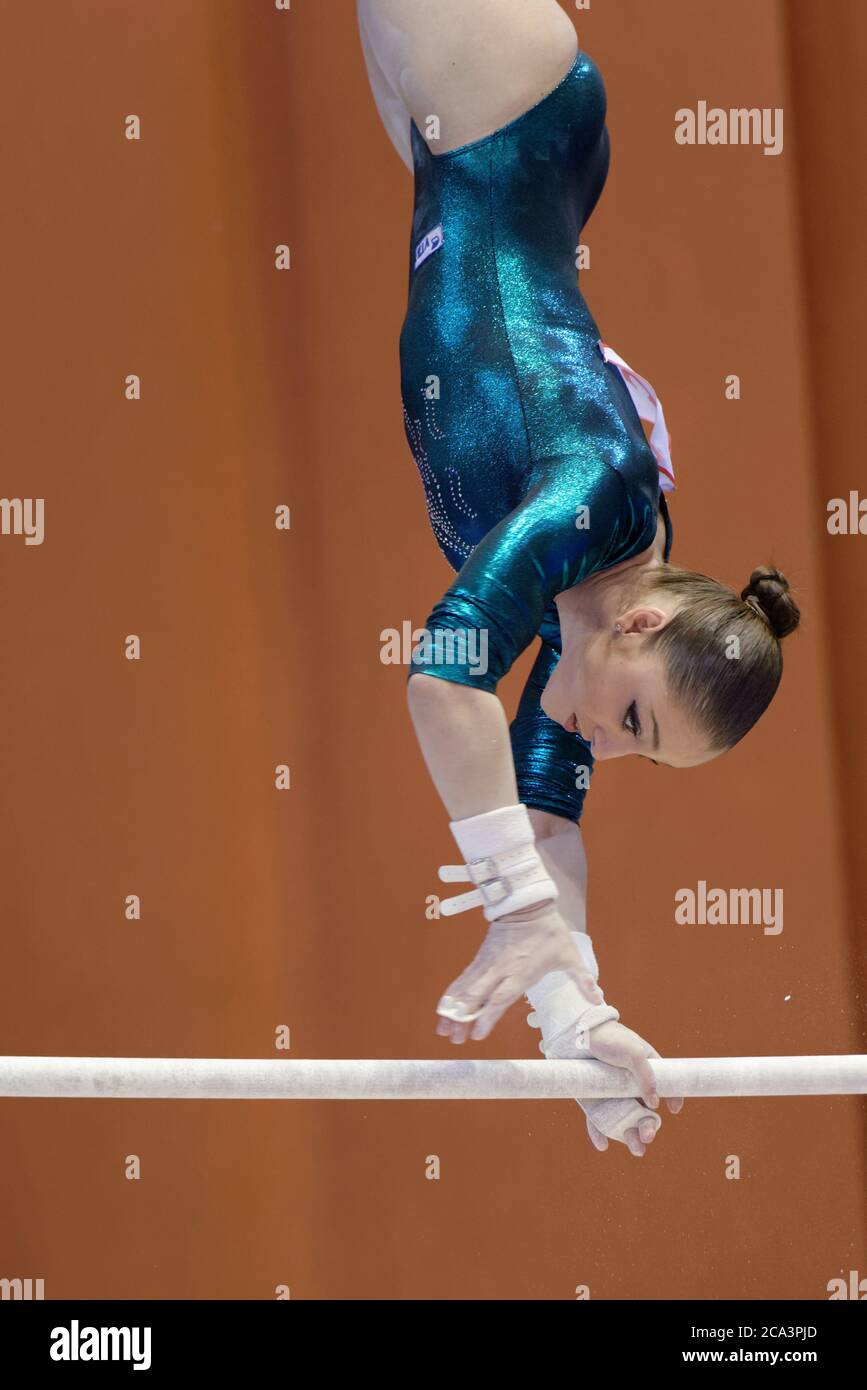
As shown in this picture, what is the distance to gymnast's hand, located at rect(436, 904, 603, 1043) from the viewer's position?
4.14 ft

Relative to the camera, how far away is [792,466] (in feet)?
8.07

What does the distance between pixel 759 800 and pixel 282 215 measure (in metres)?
1.21

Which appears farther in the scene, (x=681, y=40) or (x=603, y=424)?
(x=681, y=40)

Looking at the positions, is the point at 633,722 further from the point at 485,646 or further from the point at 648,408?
the point at 648,408

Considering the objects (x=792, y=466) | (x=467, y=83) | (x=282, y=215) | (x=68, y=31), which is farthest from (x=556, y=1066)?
(x=68, y=31)

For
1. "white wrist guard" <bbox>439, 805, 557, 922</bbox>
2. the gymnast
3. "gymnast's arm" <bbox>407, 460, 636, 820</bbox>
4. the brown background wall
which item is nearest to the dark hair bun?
the gymnast

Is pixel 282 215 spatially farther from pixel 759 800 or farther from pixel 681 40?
pixel 759 800

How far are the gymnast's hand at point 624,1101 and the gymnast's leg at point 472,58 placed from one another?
3.04 feet

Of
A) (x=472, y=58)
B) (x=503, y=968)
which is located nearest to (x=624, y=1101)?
(x=503, y=968)

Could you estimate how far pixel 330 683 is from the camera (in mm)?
2420

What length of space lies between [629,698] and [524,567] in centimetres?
19

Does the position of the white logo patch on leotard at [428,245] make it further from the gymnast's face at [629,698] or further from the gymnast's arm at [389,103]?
the gymnast's face at [629,698]

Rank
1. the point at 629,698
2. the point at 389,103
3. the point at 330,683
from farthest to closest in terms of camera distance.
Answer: the point at 330,683, the point at 389,103, the point at 629,698

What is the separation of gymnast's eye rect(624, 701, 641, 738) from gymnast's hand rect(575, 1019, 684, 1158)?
265mm
